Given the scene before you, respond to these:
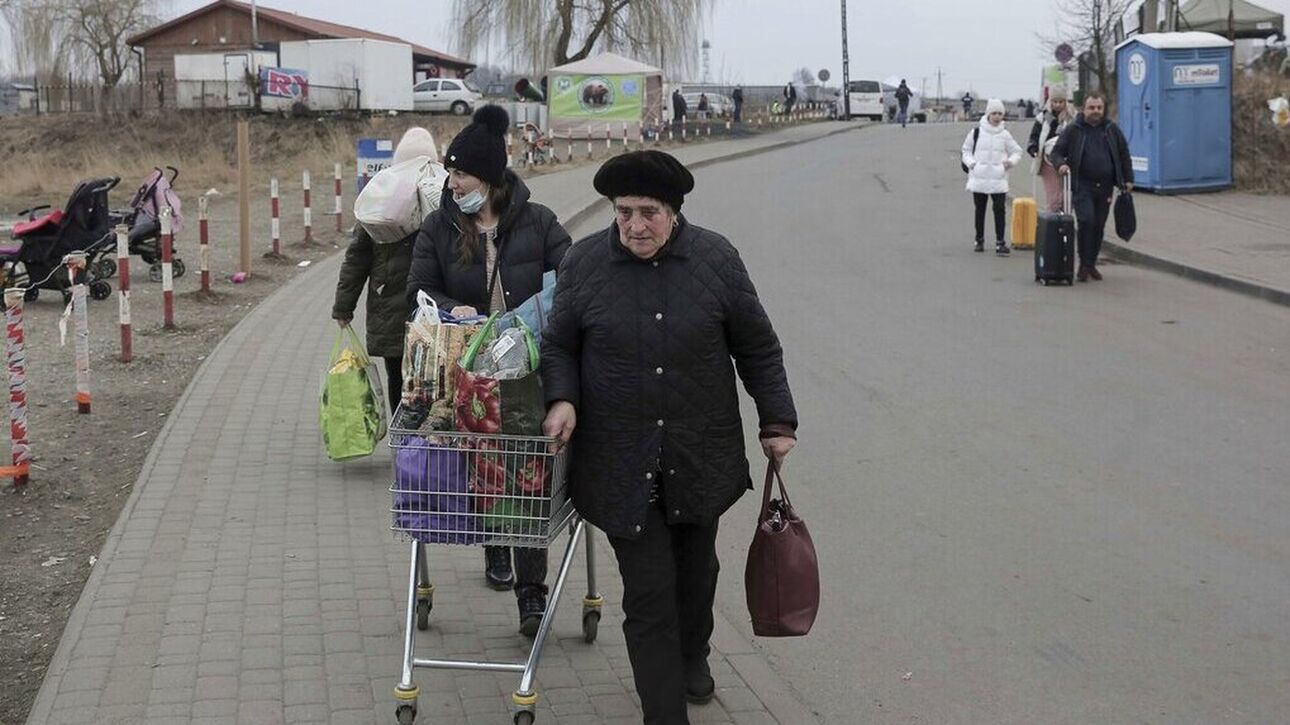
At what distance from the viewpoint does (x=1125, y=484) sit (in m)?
8.08

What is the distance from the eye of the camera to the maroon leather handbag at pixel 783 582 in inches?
184

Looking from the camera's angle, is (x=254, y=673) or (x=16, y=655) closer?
(x=254, y=673)

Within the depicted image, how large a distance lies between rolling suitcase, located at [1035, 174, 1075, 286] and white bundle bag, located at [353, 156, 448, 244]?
9488mm

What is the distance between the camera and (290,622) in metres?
5.84

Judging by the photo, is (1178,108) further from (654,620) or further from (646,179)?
(654,620)

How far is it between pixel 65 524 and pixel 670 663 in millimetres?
4339

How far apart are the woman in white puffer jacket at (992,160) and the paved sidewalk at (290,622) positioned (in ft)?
37.4

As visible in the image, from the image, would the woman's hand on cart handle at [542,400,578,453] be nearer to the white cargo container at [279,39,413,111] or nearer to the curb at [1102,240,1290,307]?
the curb at [1102,240,1290,307]

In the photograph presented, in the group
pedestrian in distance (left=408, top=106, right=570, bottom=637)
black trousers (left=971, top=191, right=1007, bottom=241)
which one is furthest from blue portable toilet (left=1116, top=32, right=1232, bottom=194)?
pedestrian in distance (left=408, top=106, right=570, bottom=637)

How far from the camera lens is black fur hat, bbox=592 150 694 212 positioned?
4473mm

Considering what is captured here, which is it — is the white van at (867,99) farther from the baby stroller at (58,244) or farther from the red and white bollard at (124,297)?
the red and white bollard at (124,297)

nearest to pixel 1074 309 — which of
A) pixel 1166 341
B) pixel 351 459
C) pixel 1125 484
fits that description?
pixel 1166 341

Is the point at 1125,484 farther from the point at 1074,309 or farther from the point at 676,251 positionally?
the point at 1074,309

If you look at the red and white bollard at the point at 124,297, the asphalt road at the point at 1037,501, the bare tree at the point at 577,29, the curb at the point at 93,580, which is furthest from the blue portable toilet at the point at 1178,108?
the bare tree at the point at 577,29
